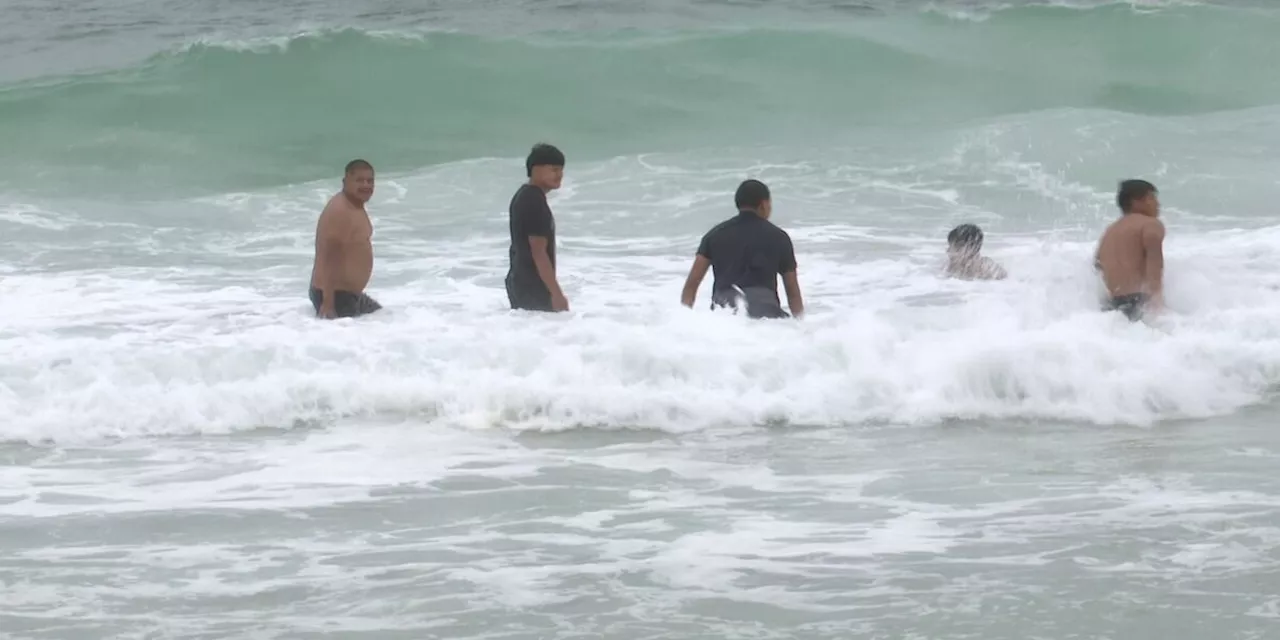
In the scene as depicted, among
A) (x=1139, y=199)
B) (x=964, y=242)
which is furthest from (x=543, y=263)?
(x=964, y=242)

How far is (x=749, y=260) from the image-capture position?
28.0 ft

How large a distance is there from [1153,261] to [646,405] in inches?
123

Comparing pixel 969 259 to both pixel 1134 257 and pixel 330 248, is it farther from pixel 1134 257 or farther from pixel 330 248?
pixel 330 248

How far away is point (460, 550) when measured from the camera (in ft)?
19.2

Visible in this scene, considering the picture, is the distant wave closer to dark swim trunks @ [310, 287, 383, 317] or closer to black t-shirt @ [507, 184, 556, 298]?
dark swim trunks @ [310, 287, 383, 317]

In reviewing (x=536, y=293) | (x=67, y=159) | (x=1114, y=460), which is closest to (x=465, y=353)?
(x=536, y=293)

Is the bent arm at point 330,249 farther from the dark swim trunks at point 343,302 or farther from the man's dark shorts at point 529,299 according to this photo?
the man's dark shorts at point 529,299

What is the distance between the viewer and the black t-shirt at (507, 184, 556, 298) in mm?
8790

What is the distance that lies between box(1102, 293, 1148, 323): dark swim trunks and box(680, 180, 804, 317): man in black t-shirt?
191cm

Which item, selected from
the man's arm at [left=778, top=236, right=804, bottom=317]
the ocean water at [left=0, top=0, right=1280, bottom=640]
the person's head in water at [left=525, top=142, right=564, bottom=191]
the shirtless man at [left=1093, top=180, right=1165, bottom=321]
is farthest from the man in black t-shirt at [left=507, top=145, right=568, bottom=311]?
the shirtless man at [left=1093, top=180, right=1165, bottom=321]

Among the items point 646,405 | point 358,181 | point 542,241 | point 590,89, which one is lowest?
point 646,405

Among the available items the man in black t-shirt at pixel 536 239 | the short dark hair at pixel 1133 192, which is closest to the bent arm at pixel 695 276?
the man in black t-shirt at pixel 536 239

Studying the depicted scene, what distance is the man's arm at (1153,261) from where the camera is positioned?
9.25m

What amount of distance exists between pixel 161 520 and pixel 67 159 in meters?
13.0
